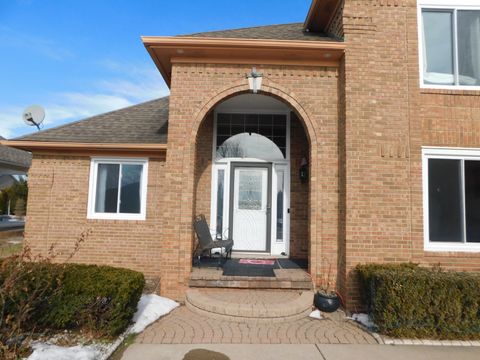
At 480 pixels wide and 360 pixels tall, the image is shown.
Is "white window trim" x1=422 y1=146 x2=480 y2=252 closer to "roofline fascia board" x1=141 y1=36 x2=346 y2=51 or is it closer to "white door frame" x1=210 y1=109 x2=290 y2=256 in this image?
"roofline fascia board" x1=141 y1=36 x2=346 y2=51

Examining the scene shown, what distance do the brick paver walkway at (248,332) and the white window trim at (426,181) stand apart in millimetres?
2308

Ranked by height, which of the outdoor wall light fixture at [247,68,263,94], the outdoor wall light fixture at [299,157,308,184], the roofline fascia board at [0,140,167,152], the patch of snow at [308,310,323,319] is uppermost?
the outdoor wall light fixture at [247,68,263,94]

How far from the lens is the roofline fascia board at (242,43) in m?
5.99

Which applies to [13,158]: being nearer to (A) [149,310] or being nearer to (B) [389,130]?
(A) [149,310]

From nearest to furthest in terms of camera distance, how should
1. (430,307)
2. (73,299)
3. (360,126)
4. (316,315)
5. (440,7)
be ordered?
(73,299), (430,307), (316,315), (360,126), (440,7)

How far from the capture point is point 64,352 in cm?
372

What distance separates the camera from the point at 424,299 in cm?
461

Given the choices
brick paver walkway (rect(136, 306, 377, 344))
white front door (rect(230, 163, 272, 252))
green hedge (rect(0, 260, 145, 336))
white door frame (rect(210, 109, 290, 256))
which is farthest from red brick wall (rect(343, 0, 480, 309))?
green hedge (rect(0, 260, 145, 336))

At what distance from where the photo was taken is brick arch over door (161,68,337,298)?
6.05m

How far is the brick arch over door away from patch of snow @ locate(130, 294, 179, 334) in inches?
11.9

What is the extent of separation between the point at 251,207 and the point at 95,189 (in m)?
3.96

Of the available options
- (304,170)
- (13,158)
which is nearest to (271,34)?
(304,170)

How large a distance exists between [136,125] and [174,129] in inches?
103

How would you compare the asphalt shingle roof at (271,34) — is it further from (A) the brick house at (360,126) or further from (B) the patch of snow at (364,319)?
(B) the patch of snow at (364,319)
